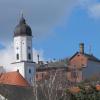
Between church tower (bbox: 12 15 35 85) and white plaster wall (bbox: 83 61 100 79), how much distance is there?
13.0 meters

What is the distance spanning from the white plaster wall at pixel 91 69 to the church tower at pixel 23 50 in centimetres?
1297

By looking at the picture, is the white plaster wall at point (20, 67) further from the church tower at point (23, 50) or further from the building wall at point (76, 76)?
the building wall at point (76, 76)

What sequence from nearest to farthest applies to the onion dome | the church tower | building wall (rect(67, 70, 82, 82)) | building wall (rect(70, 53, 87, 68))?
1. the church tower
2. the onion dome
3. building wall (rect(67, 70, 82, 82))
4. building wall (rect(70, 53, 87, 68))

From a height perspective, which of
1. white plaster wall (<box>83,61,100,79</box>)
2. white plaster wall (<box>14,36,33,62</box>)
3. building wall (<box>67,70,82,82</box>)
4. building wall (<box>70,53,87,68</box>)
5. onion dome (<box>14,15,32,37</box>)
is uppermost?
onion dome (<box>14,15,32,37</box>)

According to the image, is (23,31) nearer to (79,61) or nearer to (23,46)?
(23,46)

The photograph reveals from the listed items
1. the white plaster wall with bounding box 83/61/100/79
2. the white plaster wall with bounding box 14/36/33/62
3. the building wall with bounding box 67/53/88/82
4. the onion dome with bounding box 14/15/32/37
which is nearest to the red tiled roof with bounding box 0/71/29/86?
the white plaster wall with bounding box 14/36/33/62

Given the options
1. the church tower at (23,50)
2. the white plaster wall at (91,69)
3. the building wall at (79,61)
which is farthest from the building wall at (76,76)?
the church tower at (23,50)

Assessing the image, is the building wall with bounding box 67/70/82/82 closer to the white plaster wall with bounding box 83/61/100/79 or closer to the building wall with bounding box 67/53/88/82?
the building wall with bounding box 67/53/88/82

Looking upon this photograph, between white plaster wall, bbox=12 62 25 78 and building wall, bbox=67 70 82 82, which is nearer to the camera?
white plaster wall, bbox=12 62 25 78

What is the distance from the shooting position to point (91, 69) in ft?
436

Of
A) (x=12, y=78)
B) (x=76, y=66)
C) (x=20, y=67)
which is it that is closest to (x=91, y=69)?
(x=76, y=66)

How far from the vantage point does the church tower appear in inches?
4771

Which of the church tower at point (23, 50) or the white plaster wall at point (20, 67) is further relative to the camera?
the church tower at point (23, 50)

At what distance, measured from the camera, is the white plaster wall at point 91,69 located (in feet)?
426
